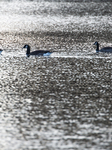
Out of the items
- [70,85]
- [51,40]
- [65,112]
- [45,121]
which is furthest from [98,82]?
[51,40]

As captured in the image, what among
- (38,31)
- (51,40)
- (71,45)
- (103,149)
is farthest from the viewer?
(38,31)

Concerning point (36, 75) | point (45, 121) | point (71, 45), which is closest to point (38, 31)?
point (71, 45)

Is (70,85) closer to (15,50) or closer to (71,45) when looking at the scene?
(15,50)

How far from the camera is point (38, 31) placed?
1928 inches

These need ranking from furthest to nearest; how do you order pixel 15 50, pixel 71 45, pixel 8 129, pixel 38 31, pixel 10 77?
pixel 38 31 → pixel 71 45 → pixel 15 50 → pixel 10 77 → pixel 8 129

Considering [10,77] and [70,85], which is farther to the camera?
[10,77]

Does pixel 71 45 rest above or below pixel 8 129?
above

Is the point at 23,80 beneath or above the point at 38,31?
beneath

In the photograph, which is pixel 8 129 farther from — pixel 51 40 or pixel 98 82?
pixel 51 40

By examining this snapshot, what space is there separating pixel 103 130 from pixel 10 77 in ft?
33.8

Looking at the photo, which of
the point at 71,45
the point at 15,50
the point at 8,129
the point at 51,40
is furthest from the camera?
the point at 51,40

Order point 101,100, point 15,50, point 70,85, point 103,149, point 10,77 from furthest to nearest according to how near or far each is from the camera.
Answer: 1. point 15,50
2. point 10,77
3. point 70,85
4. point 101,100
5. point 103,149

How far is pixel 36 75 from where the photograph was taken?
2553 cm

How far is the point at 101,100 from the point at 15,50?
15.6 meters
